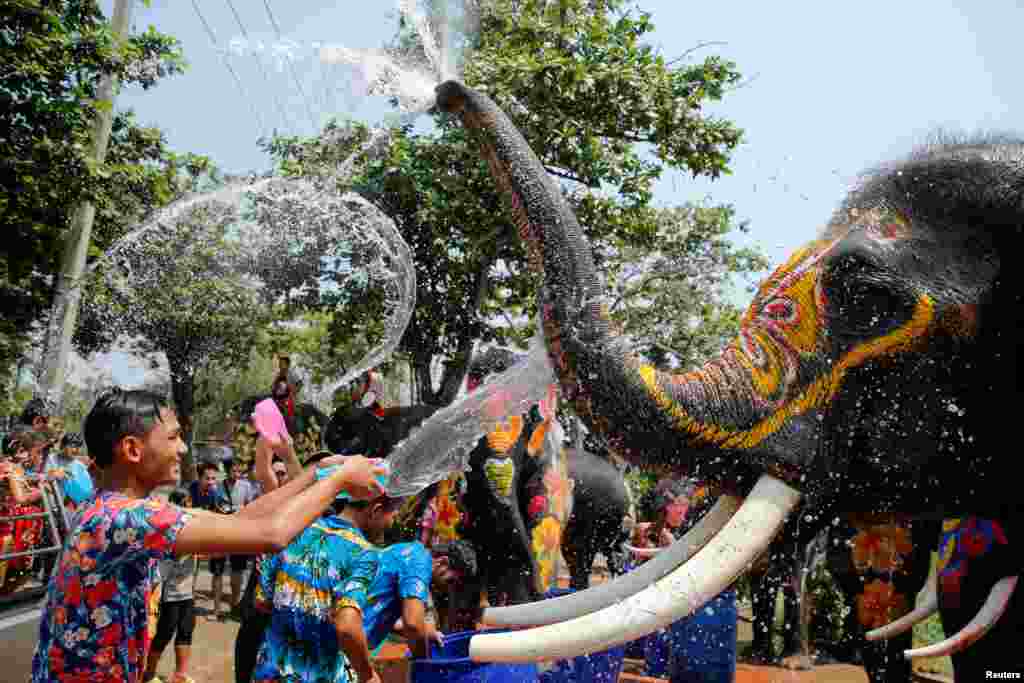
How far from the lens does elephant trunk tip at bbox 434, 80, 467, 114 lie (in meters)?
2.77

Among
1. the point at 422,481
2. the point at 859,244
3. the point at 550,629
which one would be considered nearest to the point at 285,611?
the point at 550,629

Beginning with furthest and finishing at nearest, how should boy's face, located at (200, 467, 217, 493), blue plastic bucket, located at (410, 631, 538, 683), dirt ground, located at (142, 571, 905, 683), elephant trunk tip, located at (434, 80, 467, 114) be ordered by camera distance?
boy's face, located at (200, 467, 217, 493) < dirt ground, located at (142, 571, 905, 683) < blue plastic bucket, located at (410, 631, 538, 683) < elephant trunk tip, located at (434, 80, 467, 114)

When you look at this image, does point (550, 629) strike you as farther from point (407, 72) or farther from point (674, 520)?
point (674, 520)

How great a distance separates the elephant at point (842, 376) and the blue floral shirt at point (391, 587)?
57 centimetres

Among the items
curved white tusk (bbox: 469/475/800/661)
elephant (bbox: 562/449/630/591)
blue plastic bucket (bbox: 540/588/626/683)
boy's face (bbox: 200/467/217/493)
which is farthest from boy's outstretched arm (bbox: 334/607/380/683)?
boy's face (bbox: 200/467/217/493)

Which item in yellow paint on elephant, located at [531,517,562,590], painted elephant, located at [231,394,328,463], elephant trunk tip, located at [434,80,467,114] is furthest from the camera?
painted elephant, located at [231,394,328,463]

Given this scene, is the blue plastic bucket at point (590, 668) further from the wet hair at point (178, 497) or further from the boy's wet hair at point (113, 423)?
the wet hair at point (178, 497)

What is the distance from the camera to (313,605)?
3.02m

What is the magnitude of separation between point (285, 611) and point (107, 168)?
26.0ft

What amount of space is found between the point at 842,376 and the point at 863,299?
0.21 metres

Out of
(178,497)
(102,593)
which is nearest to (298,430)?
(178,497)

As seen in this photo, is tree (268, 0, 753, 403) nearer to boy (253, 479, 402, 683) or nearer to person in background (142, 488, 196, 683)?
person in background (142, 488, 196, 683)

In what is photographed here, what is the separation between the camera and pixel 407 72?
400 cm

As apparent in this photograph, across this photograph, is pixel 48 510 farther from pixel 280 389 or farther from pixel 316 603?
pixel 316 603
